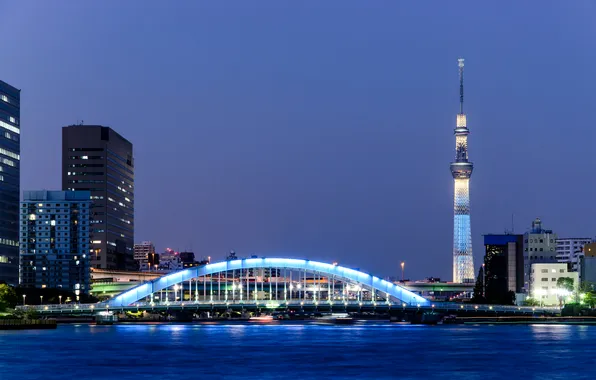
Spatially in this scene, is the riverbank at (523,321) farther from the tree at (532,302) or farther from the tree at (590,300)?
the tree at (532,302)

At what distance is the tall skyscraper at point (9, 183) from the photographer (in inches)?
6998

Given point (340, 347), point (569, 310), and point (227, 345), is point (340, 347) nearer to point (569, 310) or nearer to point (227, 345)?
point (227, 345)

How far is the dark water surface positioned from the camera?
66.3 m

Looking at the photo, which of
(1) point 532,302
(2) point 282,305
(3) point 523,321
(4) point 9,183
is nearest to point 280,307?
(2) point 282,305

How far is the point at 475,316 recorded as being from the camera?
152 meters

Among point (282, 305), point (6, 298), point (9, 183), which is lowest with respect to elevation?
point (282, 305)

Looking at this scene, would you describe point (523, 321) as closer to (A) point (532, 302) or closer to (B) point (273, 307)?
(A) point (532, 302)

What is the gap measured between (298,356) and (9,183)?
110 m

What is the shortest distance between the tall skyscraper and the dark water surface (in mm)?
70726

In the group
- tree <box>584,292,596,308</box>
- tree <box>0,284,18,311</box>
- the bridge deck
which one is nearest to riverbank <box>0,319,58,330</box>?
the bridge deck

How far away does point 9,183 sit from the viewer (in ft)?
596

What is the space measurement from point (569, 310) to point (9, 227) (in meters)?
78.9

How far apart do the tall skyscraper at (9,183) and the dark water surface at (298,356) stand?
232ft

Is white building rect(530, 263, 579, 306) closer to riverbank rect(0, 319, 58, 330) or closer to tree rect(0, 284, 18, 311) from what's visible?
riverbank rect(0, 319, 58, 330)
